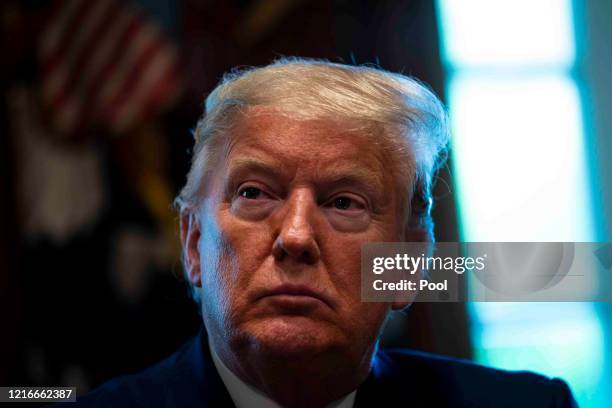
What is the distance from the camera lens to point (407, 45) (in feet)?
9.84

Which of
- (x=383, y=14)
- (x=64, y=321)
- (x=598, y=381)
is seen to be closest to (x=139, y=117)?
(x=64, y=321)

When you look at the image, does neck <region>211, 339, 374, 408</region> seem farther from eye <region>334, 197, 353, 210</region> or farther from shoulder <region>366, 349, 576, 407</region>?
eye <region>334, 197, 353, 210</region>

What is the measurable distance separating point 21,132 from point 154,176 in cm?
79

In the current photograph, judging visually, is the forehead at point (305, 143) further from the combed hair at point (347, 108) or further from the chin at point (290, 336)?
the chin at point (290, 336)

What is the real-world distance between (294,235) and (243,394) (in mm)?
475

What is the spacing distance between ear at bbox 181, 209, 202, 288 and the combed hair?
43mm

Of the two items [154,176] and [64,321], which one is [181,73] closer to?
[154,176]

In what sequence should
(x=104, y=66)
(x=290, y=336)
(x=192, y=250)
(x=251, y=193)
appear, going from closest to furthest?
(x=290, y=336) < (x=251, y=193) < (x=192, y=250) < (x=104, y=66)

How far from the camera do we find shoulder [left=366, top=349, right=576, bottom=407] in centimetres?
205

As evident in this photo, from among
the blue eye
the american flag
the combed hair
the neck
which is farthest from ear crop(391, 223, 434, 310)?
the american flag

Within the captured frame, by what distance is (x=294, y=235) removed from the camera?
169cm

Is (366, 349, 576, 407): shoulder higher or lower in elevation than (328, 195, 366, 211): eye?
lower

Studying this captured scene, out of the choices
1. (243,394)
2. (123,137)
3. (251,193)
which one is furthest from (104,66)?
(243,394)

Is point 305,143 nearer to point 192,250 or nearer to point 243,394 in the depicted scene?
point 192,250
